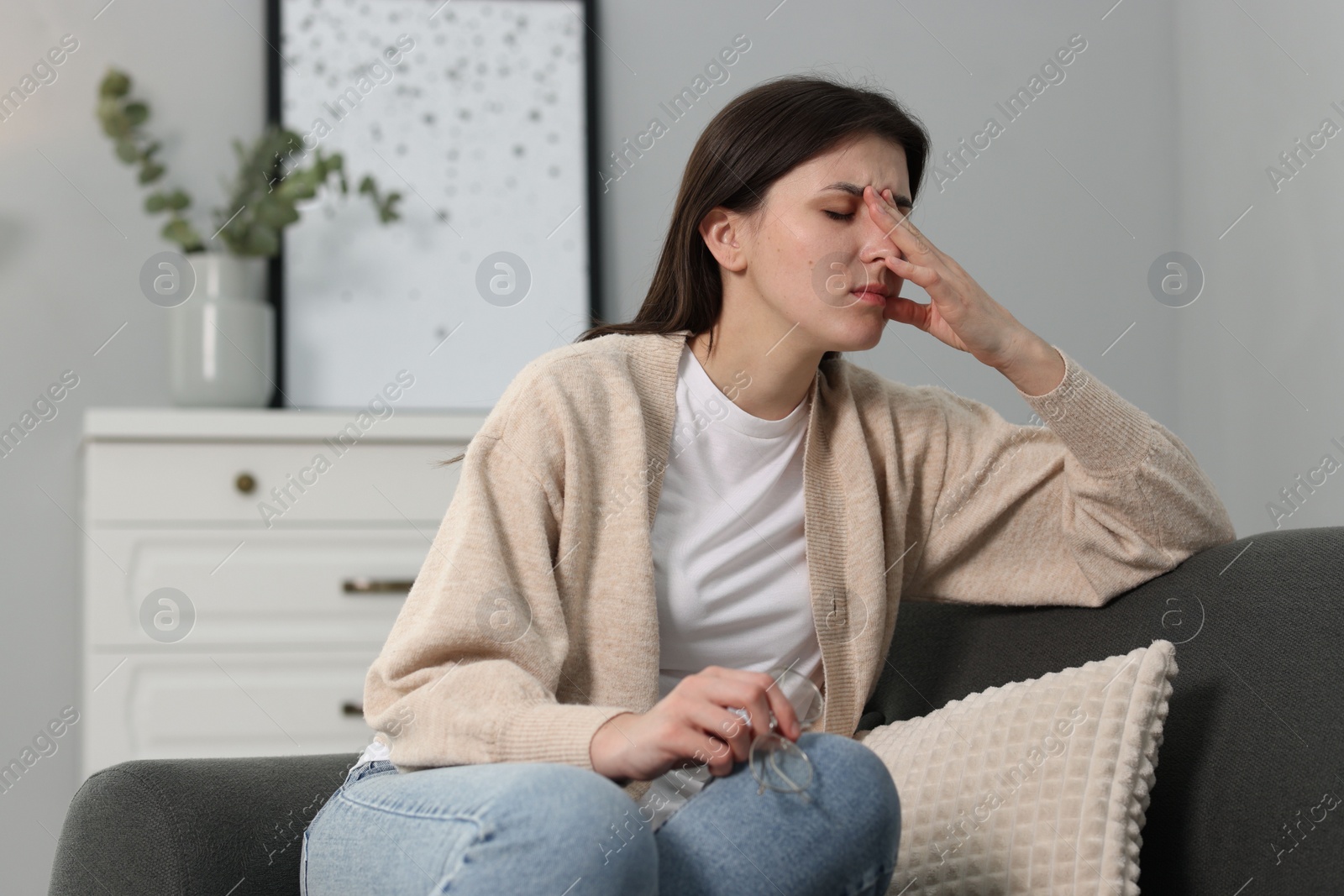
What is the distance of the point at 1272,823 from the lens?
989mm

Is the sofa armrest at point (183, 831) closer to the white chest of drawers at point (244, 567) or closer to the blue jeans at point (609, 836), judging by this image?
the blue jeans at point (609, 836)

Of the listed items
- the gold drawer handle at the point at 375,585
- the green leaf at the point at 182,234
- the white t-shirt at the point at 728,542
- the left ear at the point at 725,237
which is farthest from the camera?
the green leaf at the point at 182,234

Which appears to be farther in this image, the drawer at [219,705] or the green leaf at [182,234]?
the green leaf at [182,234]

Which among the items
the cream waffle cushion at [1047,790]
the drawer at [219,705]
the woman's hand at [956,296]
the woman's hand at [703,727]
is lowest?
the drawer at [219,705]

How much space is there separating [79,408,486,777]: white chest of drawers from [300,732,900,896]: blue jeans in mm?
1132

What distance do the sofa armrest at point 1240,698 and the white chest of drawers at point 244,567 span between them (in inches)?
45.3

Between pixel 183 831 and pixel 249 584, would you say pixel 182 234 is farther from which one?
pixel 183 831

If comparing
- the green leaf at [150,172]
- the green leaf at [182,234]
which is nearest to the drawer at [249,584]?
the green leaf at [182,234]

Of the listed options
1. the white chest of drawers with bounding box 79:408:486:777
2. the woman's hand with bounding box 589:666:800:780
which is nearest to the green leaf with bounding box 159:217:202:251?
the white chest of drawers with bounding box 79:408:486:777

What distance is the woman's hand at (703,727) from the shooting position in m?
0.87

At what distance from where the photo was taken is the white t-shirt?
48.6 inches

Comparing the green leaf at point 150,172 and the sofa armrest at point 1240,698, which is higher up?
the green leaf at point 150,172

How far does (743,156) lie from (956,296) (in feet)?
0.89

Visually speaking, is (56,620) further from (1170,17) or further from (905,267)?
(1170,17)
